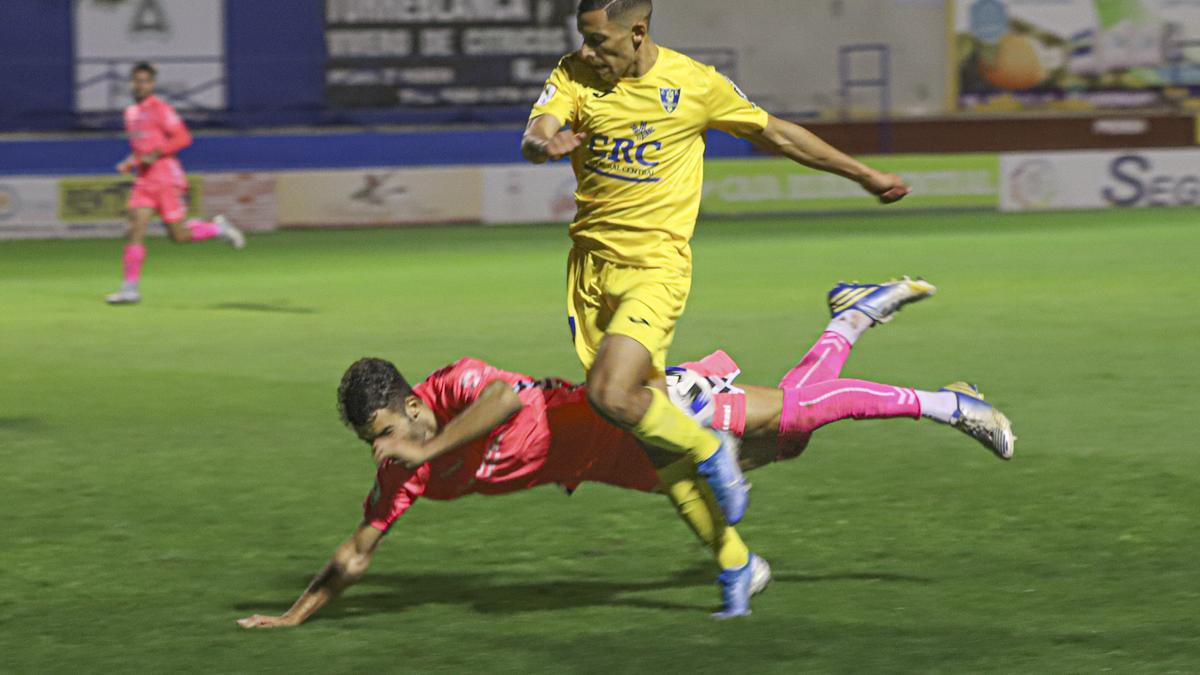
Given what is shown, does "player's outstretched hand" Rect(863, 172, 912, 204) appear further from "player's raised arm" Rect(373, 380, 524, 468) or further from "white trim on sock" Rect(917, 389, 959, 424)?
"player's raised arm" Rect(373, 380, 524, 468)

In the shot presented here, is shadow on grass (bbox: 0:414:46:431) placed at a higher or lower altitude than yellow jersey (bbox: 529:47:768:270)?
lower

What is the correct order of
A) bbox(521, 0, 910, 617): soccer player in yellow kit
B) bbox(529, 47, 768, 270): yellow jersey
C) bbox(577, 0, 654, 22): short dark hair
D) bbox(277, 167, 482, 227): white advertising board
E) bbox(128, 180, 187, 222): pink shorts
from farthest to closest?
1. bbox(277, 167, 482, 227): white advertising board
2. bbox(128, 180, 187, 222): pink shorts
3. bbox(529, 47, 768, 270): yellow jersey
4. bbox(577, 0, 654, 22): short dark hair
5. bbox(521, 0, 910, 617): soccer player in yellow kit

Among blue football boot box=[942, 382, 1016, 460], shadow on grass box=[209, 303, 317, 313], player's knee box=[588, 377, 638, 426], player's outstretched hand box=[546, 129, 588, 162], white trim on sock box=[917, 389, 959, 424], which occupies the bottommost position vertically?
shadow on grass box=[209, 303, 317, 313]

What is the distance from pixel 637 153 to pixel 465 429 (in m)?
1.38

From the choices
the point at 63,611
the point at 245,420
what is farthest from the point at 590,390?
the point at 245,420

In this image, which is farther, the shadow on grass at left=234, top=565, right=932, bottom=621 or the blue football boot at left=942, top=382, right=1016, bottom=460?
the blue football boot at left=942, top=382, right=1016, bottom=460

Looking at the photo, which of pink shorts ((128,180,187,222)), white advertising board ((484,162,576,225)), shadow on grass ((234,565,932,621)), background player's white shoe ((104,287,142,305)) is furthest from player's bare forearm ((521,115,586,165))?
white advertising board ((484,162,576,225))

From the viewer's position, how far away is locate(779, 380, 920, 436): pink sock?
6.42 m

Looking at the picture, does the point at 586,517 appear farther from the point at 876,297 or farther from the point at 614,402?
the point at 614,402

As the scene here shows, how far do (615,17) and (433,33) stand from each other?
25.8 m

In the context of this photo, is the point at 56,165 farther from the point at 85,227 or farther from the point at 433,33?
the point at 433,33

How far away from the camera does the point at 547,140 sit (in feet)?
19.1

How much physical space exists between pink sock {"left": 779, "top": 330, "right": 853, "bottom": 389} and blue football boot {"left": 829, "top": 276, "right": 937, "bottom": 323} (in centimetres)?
18

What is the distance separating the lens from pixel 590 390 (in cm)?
570
